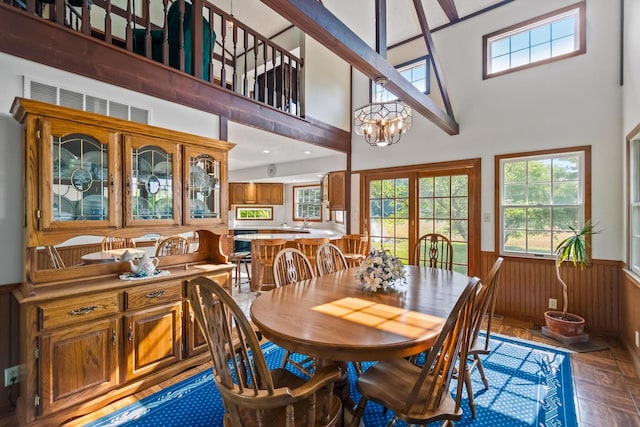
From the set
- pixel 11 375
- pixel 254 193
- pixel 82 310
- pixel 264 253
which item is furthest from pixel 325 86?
pixel 11 375

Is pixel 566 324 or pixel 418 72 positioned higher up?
pixel 418 72

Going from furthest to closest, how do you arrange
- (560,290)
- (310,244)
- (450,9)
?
1. (310,244)
2. (450,9)
3. (560,290)

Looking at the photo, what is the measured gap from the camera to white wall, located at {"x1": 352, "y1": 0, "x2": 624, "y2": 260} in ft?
10.8

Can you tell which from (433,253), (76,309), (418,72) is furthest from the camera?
(418,72)

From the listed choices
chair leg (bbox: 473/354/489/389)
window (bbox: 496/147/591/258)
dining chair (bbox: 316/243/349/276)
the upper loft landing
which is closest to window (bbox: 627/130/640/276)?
window (bbox: 496/147/591/258)

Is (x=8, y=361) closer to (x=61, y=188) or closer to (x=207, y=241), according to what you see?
(x=61, y=188)

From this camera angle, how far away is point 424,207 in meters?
4.80

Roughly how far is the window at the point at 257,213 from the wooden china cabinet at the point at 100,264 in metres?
5.46

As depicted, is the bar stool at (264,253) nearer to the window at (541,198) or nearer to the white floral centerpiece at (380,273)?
the white floral centerpiece at (380,273)

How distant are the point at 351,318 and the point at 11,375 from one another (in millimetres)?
2321

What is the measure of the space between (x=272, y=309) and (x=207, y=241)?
162 cm

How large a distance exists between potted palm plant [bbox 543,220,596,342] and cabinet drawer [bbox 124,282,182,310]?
381cm

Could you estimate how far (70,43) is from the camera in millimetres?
2240

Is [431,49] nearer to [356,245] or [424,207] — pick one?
[424,207]
